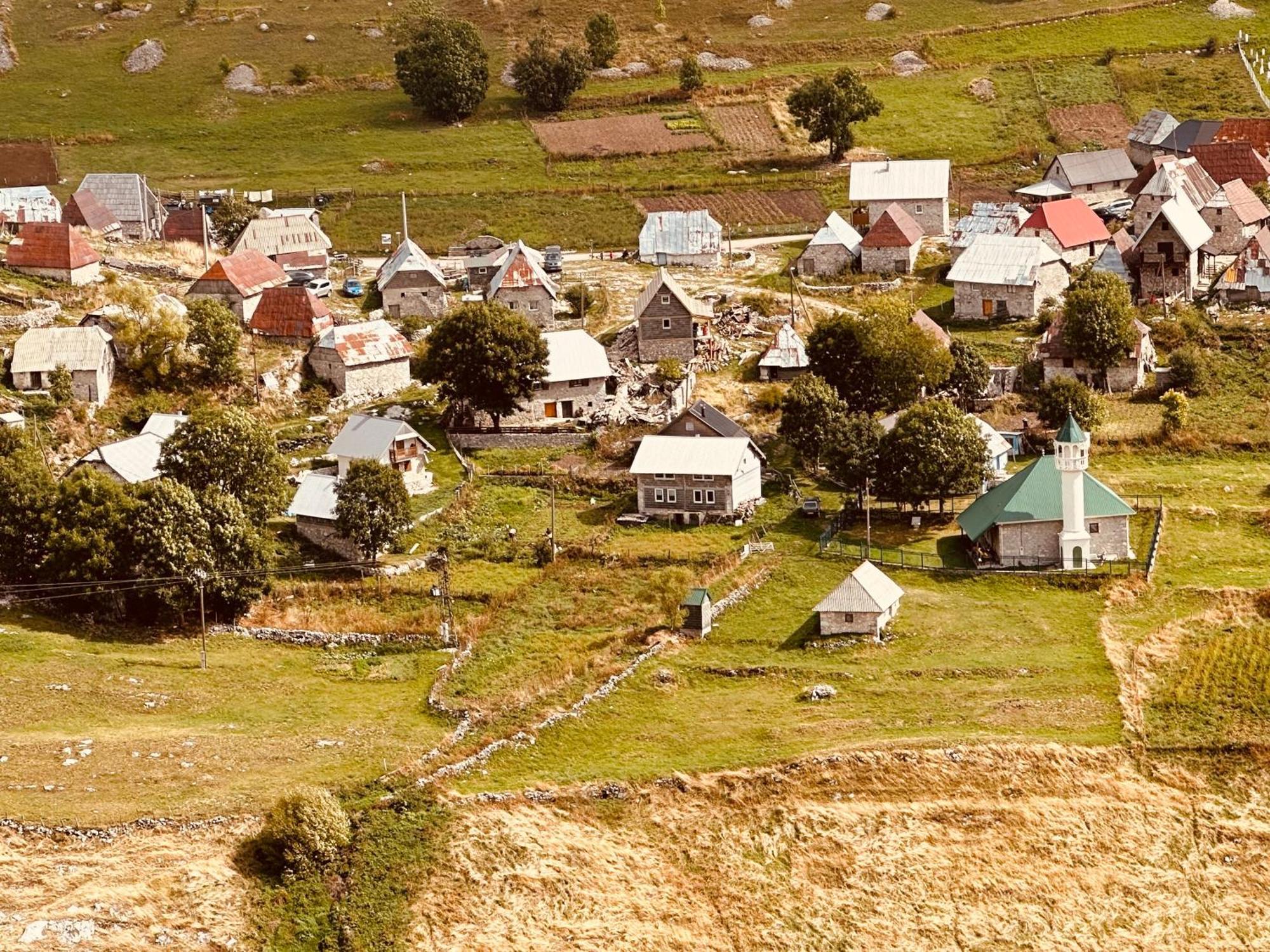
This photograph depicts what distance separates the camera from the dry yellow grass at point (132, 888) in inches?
2240

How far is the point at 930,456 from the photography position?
84.4 meters

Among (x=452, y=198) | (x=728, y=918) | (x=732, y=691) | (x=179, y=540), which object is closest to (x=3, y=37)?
(x=452, y=198)

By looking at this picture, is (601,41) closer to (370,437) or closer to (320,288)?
(320,288)

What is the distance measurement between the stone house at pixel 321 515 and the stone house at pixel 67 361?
52.3ft

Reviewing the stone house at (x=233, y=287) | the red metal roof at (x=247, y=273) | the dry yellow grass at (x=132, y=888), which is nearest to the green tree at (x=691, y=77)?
the red metal roof at (x=247, y=273)

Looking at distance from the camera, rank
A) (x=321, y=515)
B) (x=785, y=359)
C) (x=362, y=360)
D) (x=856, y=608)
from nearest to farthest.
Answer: (x=856, y=608) < (x=321, y=515) < (x=785, y=359) < (x=362, y=360)

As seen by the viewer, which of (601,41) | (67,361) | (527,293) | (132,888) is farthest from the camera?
(601,41)

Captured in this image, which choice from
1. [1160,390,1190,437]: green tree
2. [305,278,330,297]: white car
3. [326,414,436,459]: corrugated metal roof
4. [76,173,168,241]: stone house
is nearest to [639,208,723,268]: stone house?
[305,278,330,297]: white car

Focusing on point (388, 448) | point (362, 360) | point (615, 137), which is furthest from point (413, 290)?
point (615, 137)

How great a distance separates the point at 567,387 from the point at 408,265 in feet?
69.7

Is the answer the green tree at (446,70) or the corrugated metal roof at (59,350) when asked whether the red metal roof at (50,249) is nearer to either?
the corrugated metal roof at (59,350)

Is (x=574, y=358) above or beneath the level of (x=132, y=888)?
above

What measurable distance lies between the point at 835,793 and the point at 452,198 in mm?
86349

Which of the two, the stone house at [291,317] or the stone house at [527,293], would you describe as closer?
the stone house at [291,317]
